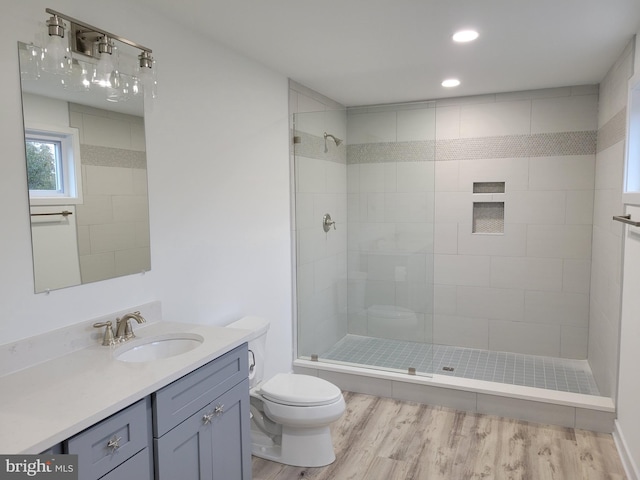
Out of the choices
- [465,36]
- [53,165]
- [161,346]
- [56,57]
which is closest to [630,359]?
[465,36]

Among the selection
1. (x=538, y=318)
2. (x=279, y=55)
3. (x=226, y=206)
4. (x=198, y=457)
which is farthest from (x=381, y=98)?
(x=198, y=457)

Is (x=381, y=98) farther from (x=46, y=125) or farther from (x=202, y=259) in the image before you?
(x=46, y=125)

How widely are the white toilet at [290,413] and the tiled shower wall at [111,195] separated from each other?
0.80 meters

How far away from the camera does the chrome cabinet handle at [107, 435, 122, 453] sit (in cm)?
141

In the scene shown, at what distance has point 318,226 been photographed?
12.3 feet

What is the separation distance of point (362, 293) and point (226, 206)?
150 centimetres

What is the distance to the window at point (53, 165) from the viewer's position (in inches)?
67.9

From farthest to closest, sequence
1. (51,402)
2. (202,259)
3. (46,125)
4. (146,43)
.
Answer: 1. (202,259)
2. (146,43)
3. (46,125)
4. (51,402)

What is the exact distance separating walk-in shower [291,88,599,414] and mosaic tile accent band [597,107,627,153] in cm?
29

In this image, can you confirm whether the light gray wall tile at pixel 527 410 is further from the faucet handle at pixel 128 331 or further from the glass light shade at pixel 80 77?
the glass light shade at pixel 80 77

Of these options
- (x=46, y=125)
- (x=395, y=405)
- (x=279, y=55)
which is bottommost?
(x=395, y=405)

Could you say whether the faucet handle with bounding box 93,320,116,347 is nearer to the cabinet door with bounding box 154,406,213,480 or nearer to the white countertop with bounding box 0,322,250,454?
the white countertop with bounding box 0,322,250,454

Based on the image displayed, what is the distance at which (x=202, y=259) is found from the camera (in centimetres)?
261

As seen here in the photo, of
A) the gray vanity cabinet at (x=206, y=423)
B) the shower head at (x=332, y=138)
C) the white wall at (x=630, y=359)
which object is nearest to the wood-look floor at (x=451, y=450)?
the white wall at (x=630, y=359)
